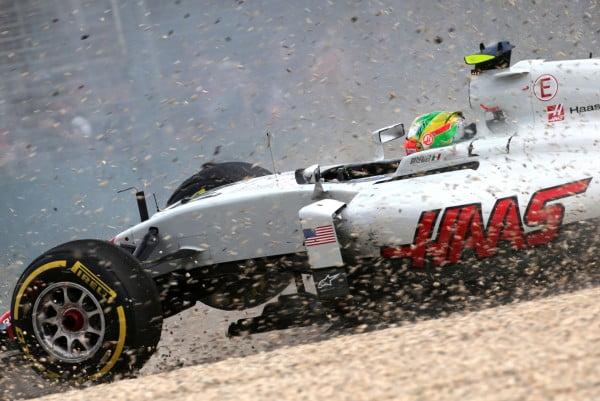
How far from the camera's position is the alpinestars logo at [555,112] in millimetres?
4988

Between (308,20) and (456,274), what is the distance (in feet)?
29.6

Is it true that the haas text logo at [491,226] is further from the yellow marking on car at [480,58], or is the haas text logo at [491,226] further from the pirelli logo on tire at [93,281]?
the pirelli logo on tire at [93,281]

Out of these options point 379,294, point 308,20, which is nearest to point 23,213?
point 379,294

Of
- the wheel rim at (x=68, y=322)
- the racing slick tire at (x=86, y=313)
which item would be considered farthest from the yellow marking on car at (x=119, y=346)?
the wheel rim at (x=68, y=322)

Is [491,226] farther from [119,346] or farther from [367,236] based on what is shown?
[119,346]

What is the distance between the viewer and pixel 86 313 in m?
4.85

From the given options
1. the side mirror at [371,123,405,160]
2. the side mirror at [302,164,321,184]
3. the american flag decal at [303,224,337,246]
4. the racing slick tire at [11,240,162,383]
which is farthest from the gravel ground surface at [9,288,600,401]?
the side mirror at [371,123,405,160]

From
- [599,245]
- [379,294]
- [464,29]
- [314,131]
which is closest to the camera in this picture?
[599,245]

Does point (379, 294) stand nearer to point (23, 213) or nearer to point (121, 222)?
point (121, 222)

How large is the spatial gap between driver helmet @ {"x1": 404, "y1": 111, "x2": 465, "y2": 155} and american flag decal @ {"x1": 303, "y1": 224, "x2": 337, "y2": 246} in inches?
37.4

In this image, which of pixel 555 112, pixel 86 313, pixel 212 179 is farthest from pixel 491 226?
pixel 212 179

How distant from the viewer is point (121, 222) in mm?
8008

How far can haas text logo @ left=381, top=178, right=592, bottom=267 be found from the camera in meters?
4.63

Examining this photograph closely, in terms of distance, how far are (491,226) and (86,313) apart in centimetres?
220
